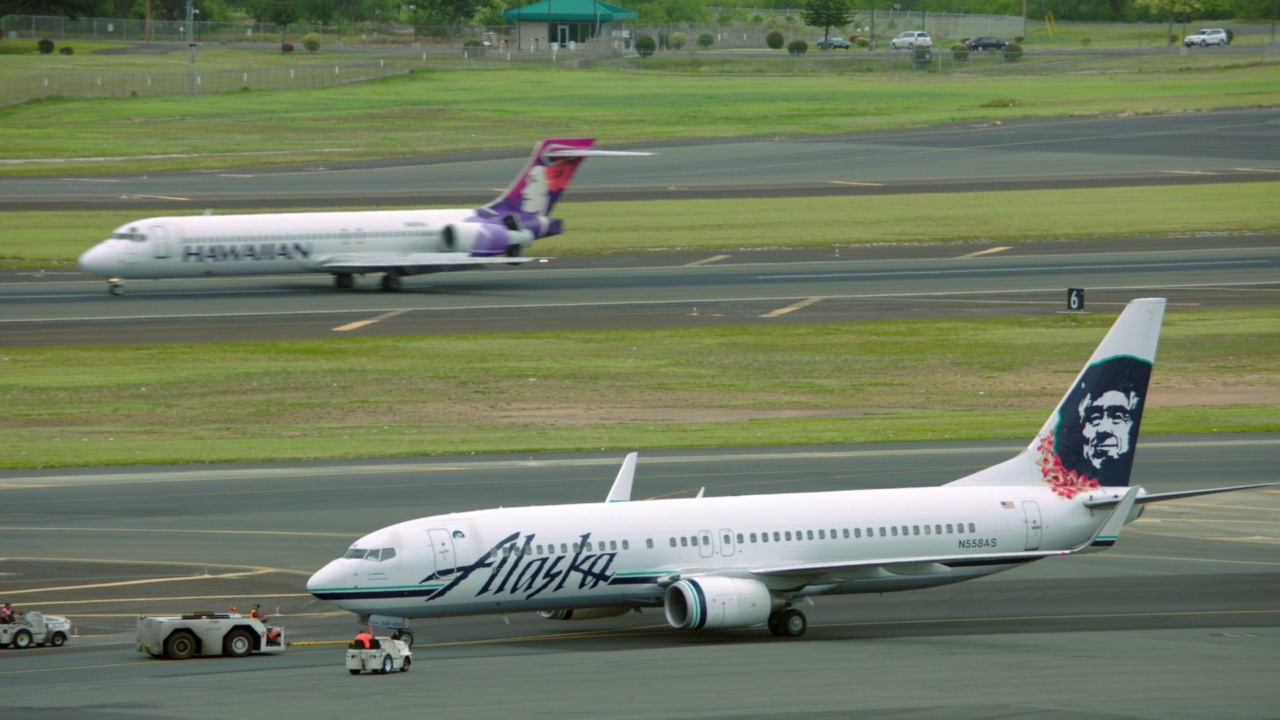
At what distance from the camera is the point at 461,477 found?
52469 millimetres

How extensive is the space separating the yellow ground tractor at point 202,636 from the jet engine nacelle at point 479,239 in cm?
5813

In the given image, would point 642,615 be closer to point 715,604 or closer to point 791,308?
point 715,604

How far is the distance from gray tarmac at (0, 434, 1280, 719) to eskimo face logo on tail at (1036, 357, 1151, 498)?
265cm

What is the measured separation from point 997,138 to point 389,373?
96.2 meters

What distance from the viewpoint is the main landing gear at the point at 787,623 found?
36.1 metres

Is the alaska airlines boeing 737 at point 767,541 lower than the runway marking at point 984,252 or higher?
higher

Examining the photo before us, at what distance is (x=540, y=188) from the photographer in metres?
93.1

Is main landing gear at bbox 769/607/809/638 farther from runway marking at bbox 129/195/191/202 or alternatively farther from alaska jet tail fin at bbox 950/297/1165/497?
runway marking at bbox 129/195/191/202

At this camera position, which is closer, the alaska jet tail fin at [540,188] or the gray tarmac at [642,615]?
the gray tarmac at [642,615]

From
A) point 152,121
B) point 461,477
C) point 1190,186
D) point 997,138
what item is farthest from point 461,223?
point 152,121

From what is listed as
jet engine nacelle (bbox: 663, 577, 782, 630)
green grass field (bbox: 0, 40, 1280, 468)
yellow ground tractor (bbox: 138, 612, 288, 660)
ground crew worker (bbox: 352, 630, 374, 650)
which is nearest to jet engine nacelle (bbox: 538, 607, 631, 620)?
jet engine nacelle (bbox: 663, 577, 782, 630)

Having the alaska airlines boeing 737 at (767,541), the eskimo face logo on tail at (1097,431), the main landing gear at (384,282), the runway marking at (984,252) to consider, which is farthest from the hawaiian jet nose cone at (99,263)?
the eskimo face logo on tail at (1097,431)

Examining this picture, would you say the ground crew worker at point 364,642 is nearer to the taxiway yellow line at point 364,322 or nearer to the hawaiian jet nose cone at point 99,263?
the taxiway yellow line at point 364,322

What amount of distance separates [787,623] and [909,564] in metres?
2.91
